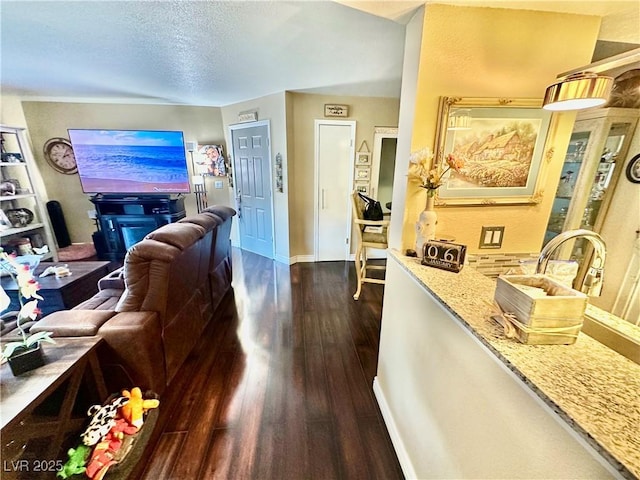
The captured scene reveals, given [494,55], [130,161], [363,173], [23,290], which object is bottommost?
[23,290]

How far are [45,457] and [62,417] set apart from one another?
7.1 inches

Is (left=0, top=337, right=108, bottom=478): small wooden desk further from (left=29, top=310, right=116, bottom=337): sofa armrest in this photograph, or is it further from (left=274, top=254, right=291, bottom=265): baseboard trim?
(left=274, top=254, right=291, bottom=265): baseboard trim

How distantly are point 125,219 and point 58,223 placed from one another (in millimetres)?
1316

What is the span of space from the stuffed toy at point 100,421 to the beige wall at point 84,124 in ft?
12.7

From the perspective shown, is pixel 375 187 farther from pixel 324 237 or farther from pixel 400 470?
pixel 400 470

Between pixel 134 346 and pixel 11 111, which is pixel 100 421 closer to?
pixel 134 346

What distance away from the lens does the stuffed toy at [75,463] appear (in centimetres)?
114

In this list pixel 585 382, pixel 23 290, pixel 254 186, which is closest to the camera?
pixel 585 382

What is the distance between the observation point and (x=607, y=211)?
57.5 inches

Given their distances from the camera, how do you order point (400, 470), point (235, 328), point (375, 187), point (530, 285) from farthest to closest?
point (375, 187) → point (235, 328) → point (400, 470) → point (530, 285)

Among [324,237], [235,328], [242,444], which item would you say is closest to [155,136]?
[324,237]

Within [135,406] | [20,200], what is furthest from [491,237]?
[20,200]

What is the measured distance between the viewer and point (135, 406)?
1362mm

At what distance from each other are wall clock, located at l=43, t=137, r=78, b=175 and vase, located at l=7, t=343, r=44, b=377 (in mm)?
4234
